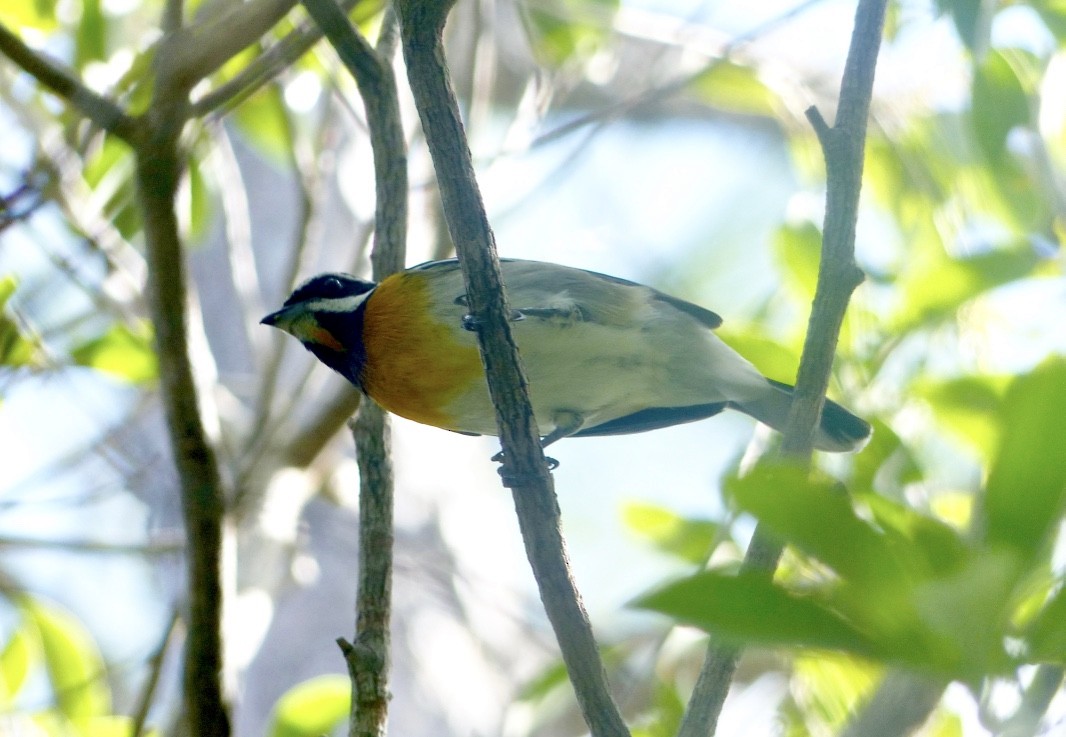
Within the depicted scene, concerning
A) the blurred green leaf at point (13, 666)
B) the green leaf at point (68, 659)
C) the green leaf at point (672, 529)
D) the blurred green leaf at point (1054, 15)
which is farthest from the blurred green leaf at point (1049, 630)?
the blurred green leaf at point (13, 666)

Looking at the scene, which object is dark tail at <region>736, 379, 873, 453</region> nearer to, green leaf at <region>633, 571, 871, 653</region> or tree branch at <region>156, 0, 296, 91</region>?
tree branch at <region>156, 0, 296, 91</region>

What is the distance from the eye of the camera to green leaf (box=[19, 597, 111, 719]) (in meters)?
3.11

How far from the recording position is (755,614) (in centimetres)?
85

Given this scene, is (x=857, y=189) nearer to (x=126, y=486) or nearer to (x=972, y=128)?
(x=972, y=128)

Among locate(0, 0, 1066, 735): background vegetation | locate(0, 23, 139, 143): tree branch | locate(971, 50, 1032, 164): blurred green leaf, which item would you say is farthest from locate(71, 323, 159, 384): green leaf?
locate(971, 50, 1032, 164): blurred green leaf

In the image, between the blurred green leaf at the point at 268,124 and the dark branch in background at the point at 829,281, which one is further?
the blurred green leaf at the point at 268,124

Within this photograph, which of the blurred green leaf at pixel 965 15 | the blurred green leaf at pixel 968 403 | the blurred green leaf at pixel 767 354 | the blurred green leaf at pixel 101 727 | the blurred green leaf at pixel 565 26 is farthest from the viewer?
the blurred green leaf at pixel 565 26

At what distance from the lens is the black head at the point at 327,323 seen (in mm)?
3041

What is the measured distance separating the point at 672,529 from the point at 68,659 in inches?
70.0

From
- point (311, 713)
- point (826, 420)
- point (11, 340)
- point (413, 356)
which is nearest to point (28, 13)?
point (11, 340)

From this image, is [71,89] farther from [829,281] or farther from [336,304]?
[829,281]

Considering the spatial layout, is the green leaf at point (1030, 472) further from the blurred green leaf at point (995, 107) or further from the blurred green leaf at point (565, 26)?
the blurred green leaf at point (565, 26)

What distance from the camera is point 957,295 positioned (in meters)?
2.43

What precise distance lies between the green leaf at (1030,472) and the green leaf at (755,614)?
150 mm
